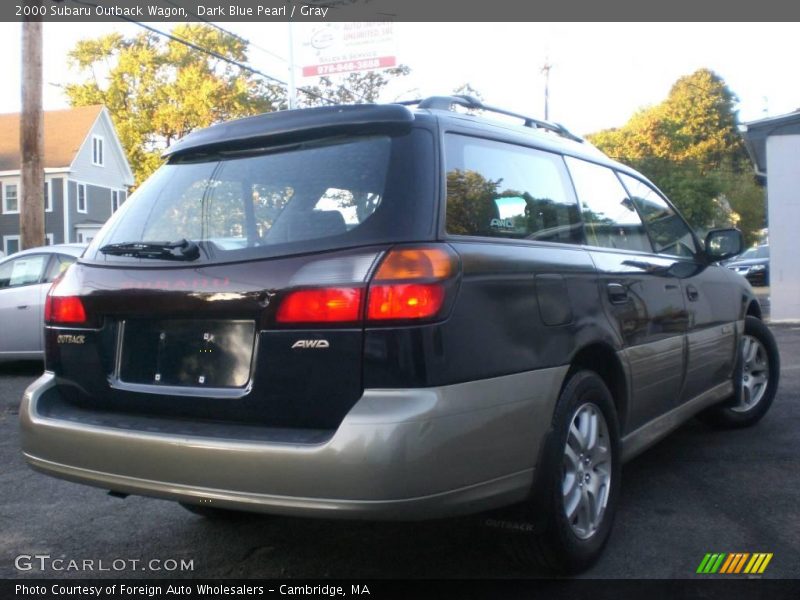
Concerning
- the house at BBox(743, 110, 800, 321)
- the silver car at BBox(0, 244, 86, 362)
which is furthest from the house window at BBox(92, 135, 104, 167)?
the house at BBox(743, 110, 800, 321)

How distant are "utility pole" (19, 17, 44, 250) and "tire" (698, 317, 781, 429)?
1007cm

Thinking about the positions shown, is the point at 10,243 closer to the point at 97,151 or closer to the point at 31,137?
the point at 97,151

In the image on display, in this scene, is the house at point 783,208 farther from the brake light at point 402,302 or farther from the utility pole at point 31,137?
the brake light at point 402,302

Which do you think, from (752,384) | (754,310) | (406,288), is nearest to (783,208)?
(754,310)

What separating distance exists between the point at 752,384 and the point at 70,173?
36277mm

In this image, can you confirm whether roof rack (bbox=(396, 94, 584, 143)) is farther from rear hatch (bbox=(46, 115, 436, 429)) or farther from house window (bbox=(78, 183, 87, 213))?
house window (bbox=(78, 183, 87, 213))

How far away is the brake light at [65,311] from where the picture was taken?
3152 millimetres

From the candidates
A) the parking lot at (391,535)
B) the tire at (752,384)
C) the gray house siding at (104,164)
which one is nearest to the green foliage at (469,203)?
the parking lot at (391,535)

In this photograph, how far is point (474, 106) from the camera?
349cm

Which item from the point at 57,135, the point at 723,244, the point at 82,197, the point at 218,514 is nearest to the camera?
the point at 218,514

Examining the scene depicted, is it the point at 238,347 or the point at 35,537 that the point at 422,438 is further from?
the point at 35,537

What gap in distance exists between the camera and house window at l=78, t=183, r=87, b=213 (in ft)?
126

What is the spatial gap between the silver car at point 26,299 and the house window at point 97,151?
105 ft
